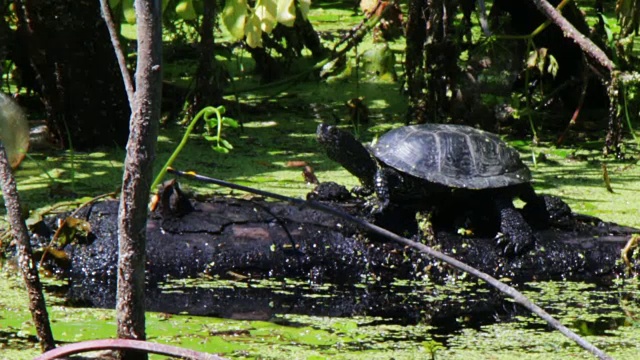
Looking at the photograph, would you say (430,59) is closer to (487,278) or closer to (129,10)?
(129,10)

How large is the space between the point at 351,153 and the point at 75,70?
78.3 inches

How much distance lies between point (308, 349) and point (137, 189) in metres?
1.16

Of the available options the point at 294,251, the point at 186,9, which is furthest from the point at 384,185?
the point at 186,9

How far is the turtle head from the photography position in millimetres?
4227

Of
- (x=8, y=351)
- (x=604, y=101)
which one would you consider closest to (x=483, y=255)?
(x=8, y=351)

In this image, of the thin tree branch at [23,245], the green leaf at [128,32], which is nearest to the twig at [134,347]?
the thin tree branch at [23,245]

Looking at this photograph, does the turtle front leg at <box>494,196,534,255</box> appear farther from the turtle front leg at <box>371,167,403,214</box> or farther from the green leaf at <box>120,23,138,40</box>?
the green leaf at <box>120,23,138,40</box>

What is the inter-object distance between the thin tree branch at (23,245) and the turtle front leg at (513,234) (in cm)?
210

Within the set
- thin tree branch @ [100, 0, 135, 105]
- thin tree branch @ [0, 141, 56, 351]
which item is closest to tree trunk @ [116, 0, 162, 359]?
thin tree branch @ [100, 0, 135, 105]

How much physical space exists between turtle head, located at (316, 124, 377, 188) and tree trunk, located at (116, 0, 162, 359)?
7.06 feet

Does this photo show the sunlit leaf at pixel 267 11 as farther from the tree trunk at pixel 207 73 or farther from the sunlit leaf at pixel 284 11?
the tree trunk at pixel 207 73

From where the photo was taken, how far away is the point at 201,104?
19.8 feet

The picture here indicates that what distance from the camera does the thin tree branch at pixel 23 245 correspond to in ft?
7.36

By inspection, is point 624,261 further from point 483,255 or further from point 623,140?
point 623,140
